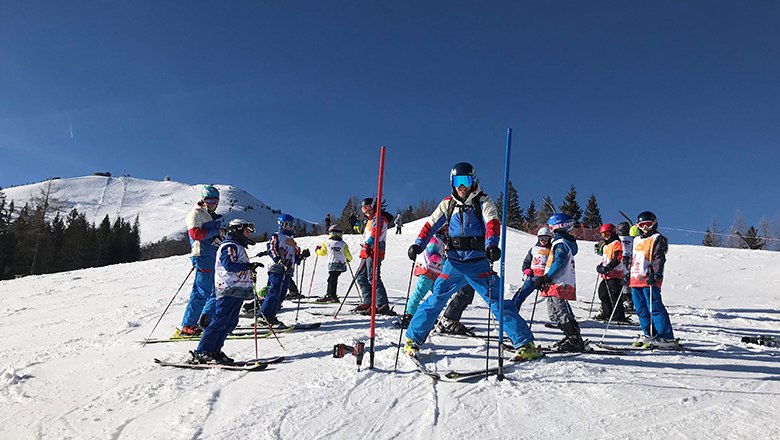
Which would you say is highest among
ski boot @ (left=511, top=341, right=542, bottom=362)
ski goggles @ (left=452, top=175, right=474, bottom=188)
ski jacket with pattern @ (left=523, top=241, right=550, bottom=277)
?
ski goggles @ (left=452, top=175, right=474, bottom=188)

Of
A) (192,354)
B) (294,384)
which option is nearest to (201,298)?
(192,354)

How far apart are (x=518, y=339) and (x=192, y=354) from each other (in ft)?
12.1

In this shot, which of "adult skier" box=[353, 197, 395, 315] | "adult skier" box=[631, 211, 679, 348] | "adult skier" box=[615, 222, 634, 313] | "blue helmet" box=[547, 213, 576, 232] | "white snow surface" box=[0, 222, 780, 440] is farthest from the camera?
"adult skier" box=[615, 222, 634, 313]

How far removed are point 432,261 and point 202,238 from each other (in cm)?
360

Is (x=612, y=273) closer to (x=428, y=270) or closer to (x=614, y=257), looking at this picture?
(x=614, y=257)

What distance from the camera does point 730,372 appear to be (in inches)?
178

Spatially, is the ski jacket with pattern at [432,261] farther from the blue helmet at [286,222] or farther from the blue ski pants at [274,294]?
the blue helmet at [286,222]

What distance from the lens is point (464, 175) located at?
505 cm

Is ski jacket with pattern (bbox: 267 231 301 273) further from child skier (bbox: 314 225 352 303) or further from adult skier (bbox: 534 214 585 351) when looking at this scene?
adult skier (bbox: 534 214 585 351)

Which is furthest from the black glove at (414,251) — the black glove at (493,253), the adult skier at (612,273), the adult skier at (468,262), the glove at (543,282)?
the adult skier at (612,273)

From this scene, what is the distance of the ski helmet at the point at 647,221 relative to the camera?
649cm

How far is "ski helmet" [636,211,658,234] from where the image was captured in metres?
6.49

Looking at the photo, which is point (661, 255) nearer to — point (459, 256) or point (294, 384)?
point (459, 256)

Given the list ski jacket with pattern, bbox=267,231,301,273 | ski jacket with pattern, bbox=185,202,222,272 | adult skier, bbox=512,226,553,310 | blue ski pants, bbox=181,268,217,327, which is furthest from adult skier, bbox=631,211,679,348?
ski jacket with pattern, bbox=185,202,222,272
